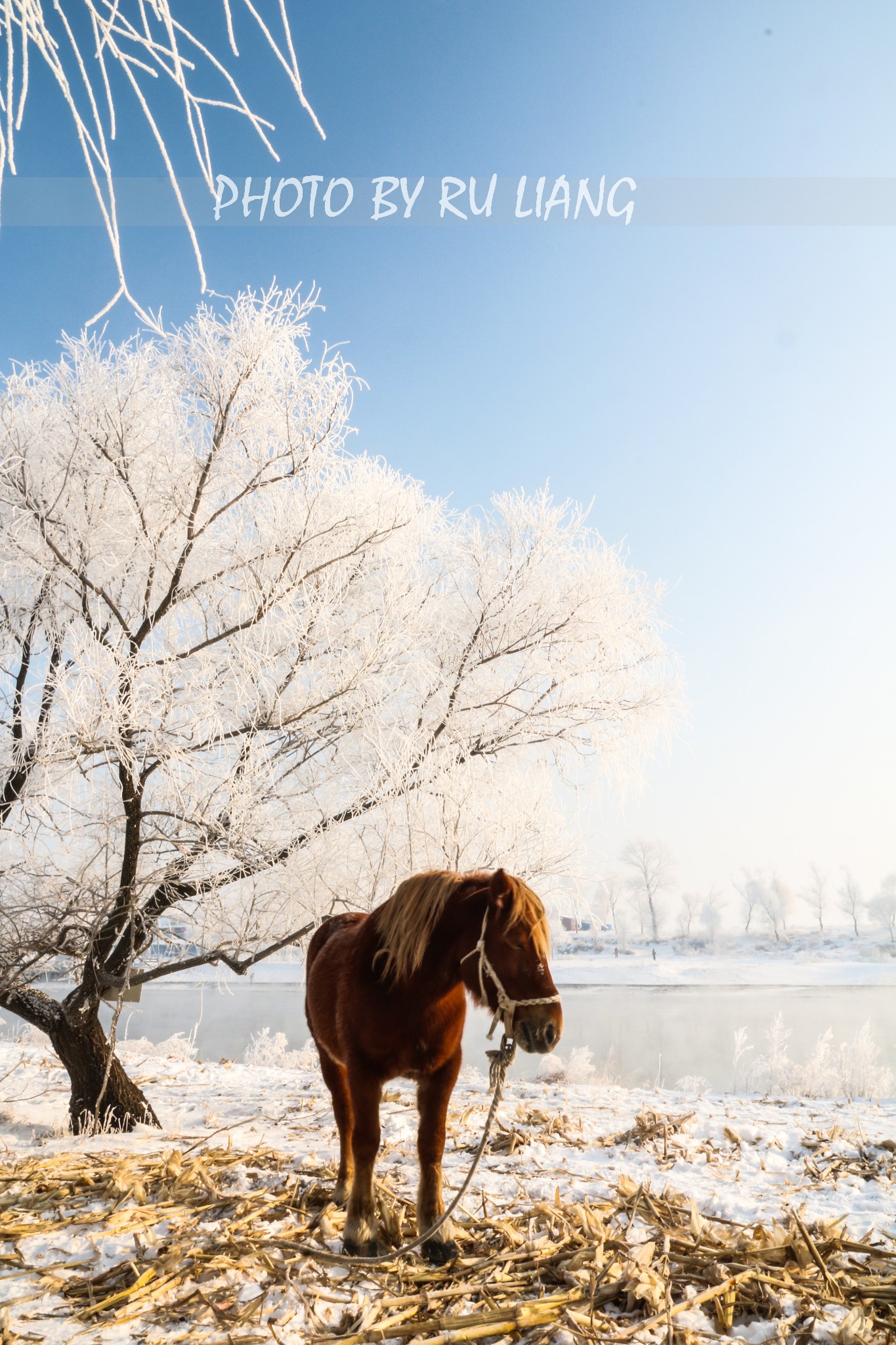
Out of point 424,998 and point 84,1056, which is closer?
point 424,998

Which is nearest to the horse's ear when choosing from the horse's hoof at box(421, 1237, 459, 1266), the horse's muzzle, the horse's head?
the horse's head

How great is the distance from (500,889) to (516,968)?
9.1 inches

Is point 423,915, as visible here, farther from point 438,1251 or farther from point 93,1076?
point 93,1076

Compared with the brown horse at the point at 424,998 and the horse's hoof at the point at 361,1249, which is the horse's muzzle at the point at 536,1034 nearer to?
the brown horse at the point at 424,998

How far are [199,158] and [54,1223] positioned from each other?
329 cm

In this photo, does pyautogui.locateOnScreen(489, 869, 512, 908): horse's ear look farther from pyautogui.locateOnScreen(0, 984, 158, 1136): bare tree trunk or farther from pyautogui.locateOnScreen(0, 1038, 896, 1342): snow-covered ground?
pyautogui.locateOnScreen(0, 984, 158, 1136): bare tree trunk

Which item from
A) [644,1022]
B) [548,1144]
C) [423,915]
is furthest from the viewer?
[644,1022]

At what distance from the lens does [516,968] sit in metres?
2.10

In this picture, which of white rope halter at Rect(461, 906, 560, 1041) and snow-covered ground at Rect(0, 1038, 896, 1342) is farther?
snow-covered ground at Rect(0, 1038, 896, 1342)

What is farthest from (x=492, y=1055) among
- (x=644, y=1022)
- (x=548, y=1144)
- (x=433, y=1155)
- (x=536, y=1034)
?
(x=644, y=1022)

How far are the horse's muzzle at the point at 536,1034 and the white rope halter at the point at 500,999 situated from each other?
0.13 feet

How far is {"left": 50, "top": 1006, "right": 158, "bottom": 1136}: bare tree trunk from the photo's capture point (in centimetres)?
507

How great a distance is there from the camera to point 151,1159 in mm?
3312

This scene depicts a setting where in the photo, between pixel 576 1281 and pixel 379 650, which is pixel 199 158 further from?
pixel 379 650
